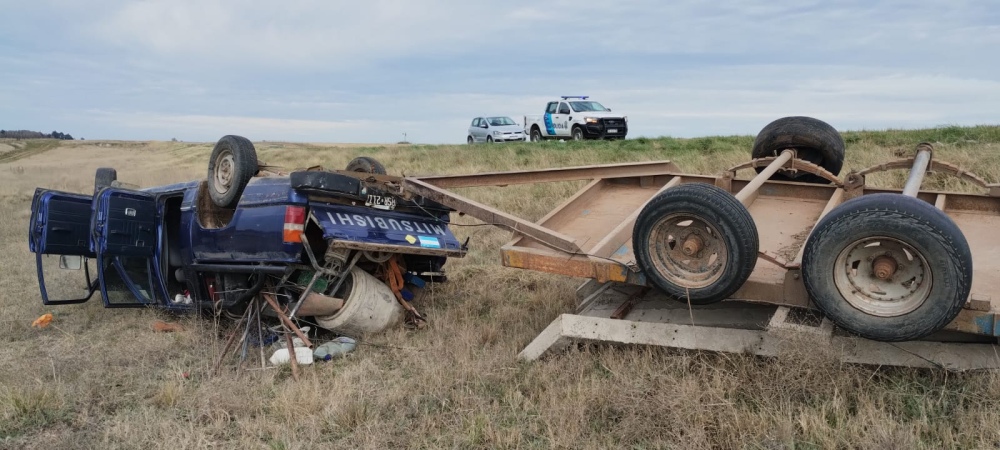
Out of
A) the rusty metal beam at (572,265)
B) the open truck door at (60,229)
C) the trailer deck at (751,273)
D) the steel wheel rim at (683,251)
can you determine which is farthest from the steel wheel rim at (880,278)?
the open truck door at (60,229)

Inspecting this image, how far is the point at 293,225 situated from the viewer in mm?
5516

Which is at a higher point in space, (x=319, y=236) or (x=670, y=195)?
(x=670, y=195)

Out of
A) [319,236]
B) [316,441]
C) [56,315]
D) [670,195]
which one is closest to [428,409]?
[316,441]

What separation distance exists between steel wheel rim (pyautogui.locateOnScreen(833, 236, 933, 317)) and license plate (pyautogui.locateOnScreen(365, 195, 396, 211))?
3.61 metres

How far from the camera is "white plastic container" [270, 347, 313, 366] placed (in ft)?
17.1

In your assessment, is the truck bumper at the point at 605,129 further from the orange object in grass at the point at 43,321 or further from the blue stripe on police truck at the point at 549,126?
the orange object in grass at the point at 43,321

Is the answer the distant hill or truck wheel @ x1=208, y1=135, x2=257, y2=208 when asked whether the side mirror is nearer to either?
truck wheel @ x1=208, y1=135, x2=257, y2=208

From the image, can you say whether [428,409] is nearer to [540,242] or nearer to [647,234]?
[540,242]

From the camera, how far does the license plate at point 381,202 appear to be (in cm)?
585

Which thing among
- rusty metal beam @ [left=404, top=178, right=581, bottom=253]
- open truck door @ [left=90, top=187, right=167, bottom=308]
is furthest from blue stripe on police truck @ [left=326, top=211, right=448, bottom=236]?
open truck door @ [left=90, top=187, right=167, bottom=308]

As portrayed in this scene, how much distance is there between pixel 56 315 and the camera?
7297mm

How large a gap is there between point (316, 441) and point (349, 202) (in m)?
2.34

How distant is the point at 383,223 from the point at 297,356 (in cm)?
127

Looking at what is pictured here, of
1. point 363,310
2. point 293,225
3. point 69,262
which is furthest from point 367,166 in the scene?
point 69,262
